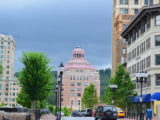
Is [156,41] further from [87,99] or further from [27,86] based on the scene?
[87,99]

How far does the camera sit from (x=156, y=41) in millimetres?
67188

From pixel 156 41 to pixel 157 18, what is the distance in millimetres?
3871

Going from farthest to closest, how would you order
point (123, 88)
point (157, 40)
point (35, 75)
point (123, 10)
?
point (123, 10), point (123, 88), point (157, 40), point (35, 75)

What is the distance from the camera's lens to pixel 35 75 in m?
62.6

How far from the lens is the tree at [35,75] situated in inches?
2465

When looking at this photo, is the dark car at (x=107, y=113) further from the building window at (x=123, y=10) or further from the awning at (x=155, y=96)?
the building window at (x=123, y=10)

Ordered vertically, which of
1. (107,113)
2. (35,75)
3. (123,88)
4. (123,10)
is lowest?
(107,113)

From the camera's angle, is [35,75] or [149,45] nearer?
[35,75]

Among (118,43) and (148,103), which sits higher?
(118,43)

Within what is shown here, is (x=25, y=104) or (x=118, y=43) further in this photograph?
(x=118, y=43)

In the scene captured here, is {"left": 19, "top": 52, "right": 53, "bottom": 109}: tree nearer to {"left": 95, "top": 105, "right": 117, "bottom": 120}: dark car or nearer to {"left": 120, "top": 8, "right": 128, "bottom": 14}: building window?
{"left": 95, "top": 105, "right": 117, "bottom": 120}: dark car

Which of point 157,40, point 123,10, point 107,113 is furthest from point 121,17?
point 107,113

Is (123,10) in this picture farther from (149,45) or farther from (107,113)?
(107,113)

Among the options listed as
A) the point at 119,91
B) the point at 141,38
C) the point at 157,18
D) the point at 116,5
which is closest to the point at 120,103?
the point at 119,91
